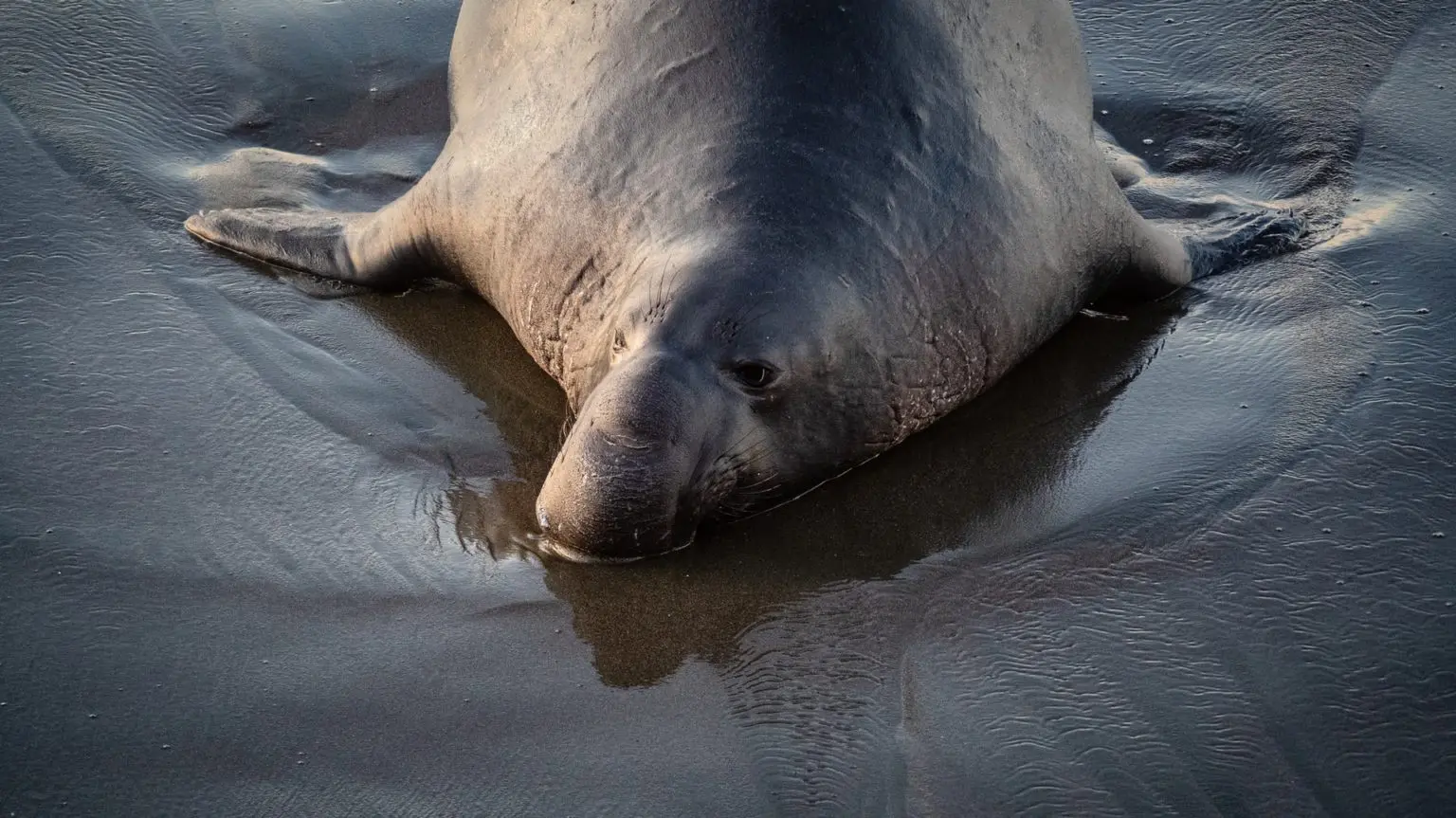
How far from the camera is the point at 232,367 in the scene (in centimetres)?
476

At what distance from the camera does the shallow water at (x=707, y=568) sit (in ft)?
10.9

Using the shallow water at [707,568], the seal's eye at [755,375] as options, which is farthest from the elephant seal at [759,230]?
the shallow water at [707,568]

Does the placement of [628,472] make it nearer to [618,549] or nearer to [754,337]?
[618,549]

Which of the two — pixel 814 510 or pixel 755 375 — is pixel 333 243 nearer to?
pixel 755 375

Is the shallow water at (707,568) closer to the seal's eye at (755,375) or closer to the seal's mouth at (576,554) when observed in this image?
the seal's mouth at (576,554)

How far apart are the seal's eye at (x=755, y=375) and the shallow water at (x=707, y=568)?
38 cm

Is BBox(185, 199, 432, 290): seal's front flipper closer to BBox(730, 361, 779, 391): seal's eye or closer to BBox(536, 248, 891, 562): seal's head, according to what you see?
BBox(536, 248, 891, 562): seal's head

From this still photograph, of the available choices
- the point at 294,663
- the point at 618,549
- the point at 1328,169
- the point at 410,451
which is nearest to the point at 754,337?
the point at 618,549

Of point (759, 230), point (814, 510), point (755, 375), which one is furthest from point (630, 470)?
point (759, 230)

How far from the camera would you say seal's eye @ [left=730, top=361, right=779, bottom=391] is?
13.6ft

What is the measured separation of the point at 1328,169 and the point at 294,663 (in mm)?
4216

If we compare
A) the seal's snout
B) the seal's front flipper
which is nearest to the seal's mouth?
the seal's snout

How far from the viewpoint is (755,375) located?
415 cm

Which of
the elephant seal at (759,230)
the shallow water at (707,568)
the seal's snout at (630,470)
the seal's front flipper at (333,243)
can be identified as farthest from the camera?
the seal's front flipper at (333,243)
